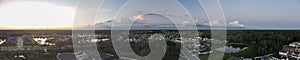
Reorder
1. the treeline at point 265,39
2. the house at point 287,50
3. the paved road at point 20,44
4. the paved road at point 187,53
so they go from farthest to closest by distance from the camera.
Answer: the treeline at point 265,39 → the house at point 287,50 → the paved road at point 20,44 → the paved road at point 187,53

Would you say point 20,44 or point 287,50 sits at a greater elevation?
point 20,44

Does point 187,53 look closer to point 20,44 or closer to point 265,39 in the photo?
point 20,44

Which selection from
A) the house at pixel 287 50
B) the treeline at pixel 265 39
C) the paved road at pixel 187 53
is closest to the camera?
the paved road at pixel 187 53

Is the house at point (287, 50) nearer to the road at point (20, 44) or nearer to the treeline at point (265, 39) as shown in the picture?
the treeline at point (265, 39)

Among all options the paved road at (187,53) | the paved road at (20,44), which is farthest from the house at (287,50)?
the paved road at (20,44)

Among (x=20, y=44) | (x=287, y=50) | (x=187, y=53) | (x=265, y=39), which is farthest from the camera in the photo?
(x=265, y=39)

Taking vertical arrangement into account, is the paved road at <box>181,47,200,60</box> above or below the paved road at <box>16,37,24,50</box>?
below

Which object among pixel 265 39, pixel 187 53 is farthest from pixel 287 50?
pixel 187 53

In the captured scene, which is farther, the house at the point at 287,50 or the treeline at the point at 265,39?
the treeline at the point at 265,39

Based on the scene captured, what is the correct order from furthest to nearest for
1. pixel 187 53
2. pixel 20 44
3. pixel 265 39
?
pixel 265 39 → pixel 20 44 → pixel 187 53

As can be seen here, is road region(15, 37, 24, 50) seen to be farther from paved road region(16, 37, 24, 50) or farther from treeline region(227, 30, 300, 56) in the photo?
treeline region(227, 30, 300, 56)

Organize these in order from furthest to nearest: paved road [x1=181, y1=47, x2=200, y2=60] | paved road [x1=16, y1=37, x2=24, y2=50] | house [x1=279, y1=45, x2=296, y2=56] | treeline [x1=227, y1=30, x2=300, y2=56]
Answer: treeline [x1=227, y1=30, x2=300, y2=56], house [x1=279, y1=45, x2=296, y2=56], paved road [x1=16, y1=37, x2=24, y2=50], paved road [x1=181, y1=47, x2=200, y2=60]

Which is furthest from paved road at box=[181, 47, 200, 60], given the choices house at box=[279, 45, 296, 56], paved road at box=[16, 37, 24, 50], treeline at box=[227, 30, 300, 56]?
paved road at box=[16, 37, 24, 50]

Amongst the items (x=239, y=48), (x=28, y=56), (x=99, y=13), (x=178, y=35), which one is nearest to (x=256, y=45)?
(x=239, y=48)
